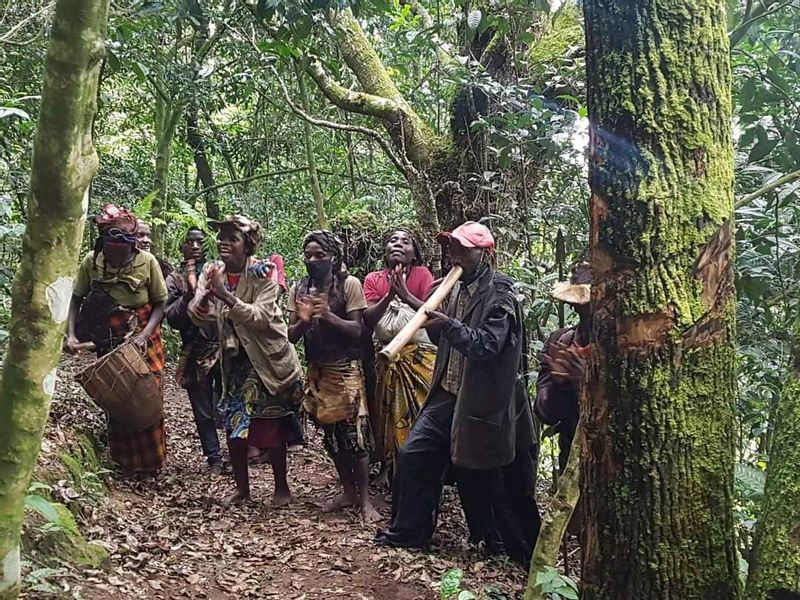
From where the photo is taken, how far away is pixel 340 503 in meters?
5.46

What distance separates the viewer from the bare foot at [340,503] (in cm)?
543

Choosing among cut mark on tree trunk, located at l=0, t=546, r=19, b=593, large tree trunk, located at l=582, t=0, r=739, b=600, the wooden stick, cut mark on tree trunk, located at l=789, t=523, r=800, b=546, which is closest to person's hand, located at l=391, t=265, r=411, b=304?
the wooden stick

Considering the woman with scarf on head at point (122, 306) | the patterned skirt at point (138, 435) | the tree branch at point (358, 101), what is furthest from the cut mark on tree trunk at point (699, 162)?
the tree branch at point (358, 101)

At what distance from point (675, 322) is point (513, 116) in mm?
3086

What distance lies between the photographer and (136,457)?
18.6 ft

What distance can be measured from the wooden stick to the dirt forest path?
134cm

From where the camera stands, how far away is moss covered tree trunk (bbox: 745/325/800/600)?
1909 millimetres

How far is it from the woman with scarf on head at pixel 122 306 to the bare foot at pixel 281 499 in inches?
39.7

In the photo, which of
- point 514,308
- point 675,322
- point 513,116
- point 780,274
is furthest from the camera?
point 513,116

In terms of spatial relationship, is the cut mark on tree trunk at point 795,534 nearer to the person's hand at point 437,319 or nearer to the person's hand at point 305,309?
the person's hand at point 437,319

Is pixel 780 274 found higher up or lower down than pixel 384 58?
lower down

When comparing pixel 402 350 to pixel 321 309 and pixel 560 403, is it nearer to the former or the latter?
pixel 321 309

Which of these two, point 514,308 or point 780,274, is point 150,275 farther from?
point 780,274

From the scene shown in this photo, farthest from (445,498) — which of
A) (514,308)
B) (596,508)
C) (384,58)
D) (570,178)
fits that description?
(384,58)
